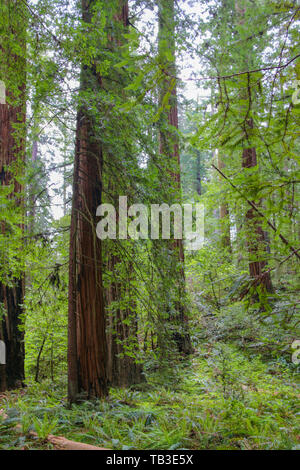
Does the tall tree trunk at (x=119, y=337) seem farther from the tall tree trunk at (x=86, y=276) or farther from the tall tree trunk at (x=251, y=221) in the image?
the tall tree trunk at (x=251, y=221)

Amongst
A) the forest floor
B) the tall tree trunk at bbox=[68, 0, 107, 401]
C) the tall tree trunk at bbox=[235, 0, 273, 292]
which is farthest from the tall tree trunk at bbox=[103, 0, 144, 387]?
the tall tree trunk at bbox=[235, 0, 273, 292]

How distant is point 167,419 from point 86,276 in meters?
1.80

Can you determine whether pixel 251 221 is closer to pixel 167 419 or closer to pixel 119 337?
pixel 167 419

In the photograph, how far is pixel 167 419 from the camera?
3297mm

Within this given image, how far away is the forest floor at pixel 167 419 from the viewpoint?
9.34 ft

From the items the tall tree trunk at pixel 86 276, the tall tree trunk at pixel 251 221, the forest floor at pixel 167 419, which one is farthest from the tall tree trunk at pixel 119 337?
the tall tree trunk at pixel 251 221

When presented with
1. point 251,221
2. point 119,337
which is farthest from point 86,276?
point 251,221

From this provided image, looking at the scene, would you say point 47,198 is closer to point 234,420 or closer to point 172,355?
point 172,355

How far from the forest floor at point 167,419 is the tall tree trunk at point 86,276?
1.15 feet

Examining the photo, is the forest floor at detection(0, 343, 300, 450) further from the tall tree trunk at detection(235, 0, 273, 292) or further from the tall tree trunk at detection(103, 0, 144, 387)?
the tall tree trunk at detection(235, 0, 273, 292)

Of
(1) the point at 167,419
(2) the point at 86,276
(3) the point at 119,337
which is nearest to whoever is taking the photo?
(1) the point at 167,419

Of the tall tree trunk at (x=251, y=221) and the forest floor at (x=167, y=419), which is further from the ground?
the tall tree trunk at (x=251, y=221)

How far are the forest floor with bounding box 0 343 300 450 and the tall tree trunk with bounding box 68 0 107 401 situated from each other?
0.35 metres

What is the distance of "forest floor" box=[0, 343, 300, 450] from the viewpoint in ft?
9.34
